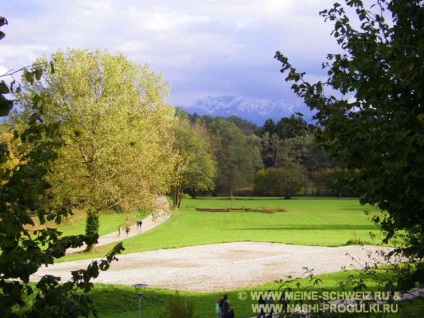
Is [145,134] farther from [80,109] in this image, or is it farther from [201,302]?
[201,302]

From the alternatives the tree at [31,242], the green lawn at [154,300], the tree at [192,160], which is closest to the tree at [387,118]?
the tree at [31,242]

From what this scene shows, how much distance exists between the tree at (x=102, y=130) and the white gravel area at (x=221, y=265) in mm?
4055

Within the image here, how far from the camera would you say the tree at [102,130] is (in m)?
32.5

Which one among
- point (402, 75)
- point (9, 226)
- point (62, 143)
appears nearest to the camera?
point (9, 226)

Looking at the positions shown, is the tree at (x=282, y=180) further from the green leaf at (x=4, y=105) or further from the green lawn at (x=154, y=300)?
the green leaf at (x=4, y=105)

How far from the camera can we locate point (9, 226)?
3.64 meters

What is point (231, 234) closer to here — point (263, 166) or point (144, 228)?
point (144, 228)

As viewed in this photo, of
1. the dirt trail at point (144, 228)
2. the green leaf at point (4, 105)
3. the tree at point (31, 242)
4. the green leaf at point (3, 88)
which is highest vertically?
the green leaf at point (3, 88)

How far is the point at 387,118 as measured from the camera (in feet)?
18.4

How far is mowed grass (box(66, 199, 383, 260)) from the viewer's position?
39925mm

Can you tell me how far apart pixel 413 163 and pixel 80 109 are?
30.0 metres

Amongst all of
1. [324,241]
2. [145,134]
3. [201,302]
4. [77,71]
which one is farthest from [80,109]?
[324,241]

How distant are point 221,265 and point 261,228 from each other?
78.9 feet

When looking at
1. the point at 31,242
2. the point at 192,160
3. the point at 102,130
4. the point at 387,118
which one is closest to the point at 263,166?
the point at 192,160
